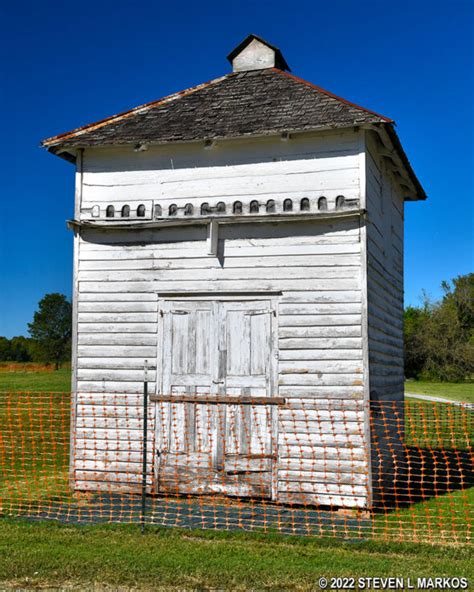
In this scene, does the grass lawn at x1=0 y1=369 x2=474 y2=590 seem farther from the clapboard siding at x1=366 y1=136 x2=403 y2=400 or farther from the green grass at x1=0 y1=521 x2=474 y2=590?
the clapboard siding at x1=366 y1=136 x2=403 y2=400

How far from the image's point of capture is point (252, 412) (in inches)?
404

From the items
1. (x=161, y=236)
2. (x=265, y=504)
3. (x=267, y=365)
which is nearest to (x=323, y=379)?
(x=267, y=365)

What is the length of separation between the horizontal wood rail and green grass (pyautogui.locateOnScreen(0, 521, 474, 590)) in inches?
98.0

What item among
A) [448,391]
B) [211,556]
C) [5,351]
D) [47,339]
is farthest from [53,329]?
[211,556]

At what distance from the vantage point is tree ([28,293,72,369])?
77.6 metres

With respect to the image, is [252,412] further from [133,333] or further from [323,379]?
[133,333]

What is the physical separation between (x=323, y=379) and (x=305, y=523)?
213cm

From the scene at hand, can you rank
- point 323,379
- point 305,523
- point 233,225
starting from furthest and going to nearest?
point 233,225, point 323,379, point 305,523

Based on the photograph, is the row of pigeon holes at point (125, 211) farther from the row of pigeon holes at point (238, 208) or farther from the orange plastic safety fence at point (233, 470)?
the orange plastic safety fence at point (233, 470)

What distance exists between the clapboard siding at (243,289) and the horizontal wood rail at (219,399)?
18cm

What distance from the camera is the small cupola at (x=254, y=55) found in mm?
12773

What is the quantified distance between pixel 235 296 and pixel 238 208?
4.56 ft

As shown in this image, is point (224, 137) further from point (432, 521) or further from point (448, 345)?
point (448, 345)
